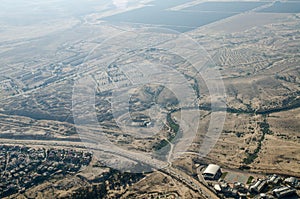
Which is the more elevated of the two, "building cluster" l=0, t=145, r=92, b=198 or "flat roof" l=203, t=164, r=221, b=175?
"flat roof" l=203, t=164, r=221, b=175

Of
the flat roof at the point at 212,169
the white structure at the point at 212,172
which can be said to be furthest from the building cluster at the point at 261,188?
the flat roof at the point at 212,169

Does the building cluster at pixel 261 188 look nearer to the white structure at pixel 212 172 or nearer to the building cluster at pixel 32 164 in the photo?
the white structure at pixel 212 172

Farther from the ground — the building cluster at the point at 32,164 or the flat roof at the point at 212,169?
the flat roof at the point at 212,169

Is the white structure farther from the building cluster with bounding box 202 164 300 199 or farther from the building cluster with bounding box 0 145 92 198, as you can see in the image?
the building cluster with bounding box 0 145 92 198

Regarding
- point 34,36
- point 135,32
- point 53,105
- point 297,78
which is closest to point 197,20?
Answer: point 135,32

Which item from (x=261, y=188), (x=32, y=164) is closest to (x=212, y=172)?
(x=261, y=188)

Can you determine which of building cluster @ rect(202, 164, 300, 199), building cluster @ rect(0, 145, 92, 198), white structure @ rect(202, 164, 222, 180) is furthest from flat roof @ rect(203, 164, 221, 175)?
building cluster @ rect(0, 145, 92, 198)
